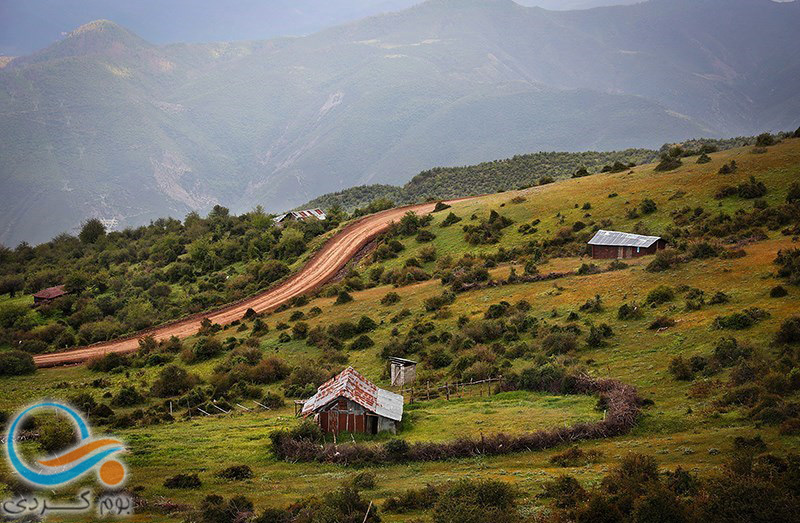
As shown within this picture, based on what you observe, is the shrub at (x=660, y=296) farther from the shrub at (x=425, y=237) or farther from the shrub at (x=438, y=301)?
the shrub at (x=425, y=237)

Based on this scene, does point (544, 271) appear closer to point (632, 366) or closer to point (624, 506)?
point (632, 366)

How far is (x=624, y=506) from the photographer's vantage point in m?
21.2

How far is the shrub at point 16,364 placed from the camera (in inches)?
2379

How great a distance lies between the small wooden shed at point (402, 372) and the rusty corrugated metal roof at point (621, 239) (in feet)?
89.3

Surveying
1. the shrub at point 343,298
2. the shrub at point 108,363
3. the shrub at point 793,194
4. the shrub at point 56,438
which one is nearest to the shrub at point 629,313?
the shrub at point 793,194

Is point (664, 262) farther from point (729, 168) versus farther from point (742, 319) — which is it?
point (729, 168)

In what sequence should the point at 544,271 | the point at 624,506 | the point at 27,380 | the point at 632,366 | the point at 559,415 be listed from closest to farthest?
the point at 624,506, the point at 559,415, the point at 632,366, the point at 27,380, the point at 544,271

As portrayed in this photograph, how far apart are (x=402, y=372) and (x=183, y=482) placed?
20420 mm

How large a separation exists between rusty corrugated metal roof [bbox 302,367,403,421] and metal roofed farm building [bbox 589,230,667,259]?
3342 cm

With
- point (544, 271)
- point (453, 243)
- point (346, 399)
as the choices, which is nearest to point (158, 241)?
point (453, 243)

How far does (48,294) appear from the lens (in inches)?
3656

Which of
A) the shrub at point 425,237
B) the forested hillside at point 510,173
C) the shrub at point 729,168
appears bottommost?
the shrub at point 425,237

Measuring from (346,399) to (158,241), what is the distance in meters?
89.8

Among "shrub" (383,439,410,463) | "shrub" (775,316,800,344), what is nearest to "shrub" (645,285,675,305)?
"shrub" (775,316,800,344)
